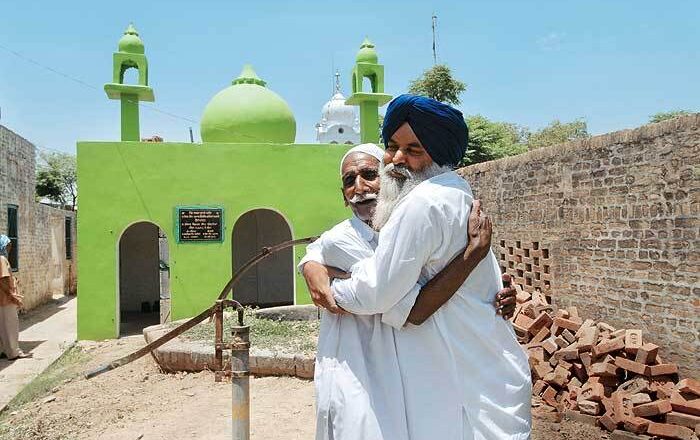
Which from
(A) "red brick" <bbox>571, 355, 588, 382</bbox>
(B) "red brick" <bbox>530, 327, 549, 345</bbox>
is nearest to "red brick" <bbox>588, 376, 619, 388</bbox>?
(A) "red brick" <bbox>571, 355, 588, 382</bbox>

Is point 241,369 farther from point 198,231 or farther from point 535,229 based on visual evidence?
point 198,231

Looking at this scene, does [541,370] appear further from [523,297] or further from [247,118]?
[247,118]

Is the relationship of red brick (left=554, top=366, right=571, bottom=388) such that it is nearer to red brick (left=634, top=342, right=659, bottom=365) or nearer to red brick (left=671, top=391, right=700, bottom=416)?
red brick (left=634, top=342, right=659, bottom=365)

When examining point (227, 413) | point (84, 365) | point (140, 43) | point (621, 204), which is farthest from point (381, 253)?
point (140, 43)

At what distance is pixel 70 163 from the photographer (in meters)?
33.6

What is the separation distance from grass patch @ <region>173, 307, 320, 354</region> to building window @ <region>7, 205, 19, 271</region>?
7556mm

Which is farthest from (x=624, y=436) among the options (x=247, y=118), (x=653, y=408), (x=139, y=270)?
(x=139, y=270)

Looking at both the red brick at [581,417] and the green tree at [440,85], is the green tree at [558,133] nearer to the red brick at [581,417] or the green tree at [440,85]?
the green tree at [440,85]

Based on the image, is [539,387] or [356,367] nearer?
[356,367]

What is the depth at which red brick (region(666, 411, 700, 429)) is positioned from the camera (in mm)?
4461

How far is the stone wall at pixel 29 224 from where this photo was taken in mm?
13055

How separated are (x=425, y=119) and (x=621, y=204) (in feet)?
15.3

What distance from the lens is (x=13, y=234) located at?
13.5 metres

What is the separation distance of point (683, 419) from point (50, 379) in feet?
22.6
